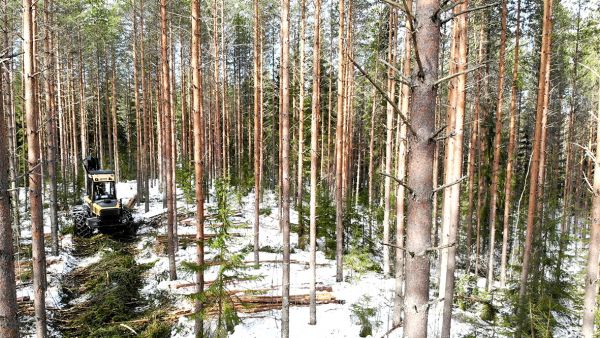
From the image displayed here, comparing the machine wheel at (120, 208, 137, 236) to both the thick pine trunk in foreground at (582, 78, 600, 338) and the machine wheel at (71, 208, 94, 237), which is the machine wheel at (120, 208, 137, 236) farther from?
the thick pine trunk in foreground at (582, 78, 600, 338)

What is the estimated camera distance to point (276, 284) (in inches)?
479

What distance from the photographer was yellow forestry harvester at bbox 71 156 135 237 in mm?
15906

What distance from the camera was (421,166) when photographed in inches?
105

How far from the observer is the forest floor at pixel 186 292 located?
31.1ft

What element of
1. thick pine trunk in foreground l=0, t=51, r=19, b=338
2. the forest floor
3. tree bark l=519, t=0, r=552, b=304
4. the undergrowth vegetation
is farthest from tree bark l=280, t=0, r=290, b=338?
tree bark l=519, t=0, r=552, b=304

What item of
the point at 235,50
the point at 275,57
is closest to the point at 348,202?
the point at 275,57

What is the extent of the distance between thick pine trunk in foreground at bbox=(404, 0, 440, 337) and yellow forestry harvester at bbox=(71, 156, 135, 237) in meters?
16.2

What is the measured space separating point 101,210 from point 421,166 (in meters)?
16.5

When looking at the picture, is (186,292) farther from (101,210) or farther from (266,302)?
(101,210)

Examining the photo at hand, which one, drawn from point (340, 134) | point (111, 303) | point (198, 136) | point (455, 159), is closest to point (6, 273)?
point (198, 136)

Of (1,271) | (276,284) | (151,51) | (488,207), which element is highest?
(151,51)

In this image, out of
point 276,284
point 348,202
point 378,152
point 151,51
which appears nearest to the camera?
point 276,284

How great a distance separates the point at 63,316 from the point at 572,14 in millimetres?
30814

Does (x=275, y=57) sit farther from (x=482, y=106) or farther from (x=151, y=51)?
(x=482, y=106)
